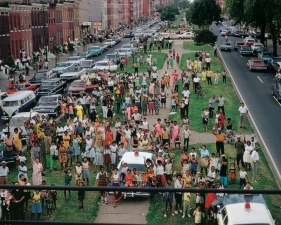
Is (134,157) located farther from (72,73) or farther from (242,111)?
(72,73)

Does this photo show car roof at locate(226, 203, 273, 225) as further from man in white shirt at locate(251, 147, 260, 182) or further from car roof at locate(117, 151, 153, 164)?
car roof at locate(117, 151, 153, 164)

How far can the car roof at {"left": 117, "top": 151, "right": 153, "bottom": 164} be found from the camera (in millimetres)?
20359

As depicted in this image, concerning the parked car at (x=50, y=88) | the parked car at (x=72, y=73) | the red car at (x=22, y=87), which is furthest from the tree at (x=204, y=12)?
the red car at (x=22, y=87)

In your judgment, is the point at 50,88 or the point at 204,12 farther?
the point at 204,12

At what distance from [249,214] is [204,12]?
79.1m

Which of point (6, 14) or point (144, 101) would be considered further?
point (6, 14)

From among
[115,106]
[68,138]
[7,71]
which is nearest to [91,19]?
[7,71]

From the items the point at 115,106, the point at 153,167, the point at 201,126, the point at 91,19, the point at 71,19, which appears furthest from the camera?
the point at 91,19

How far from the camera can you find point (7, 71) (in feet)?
179

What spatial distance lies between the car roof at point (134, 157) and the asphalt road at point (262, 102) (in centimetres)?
520

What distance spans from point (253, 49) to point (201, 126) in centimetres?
3837

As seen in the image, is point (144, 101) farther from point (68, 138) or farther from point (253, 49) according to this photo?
point (253, 49)

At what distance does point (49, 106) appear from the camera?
109 ft

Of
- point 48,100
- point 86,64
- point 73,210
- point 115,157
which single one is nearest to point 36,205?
point 73,210
